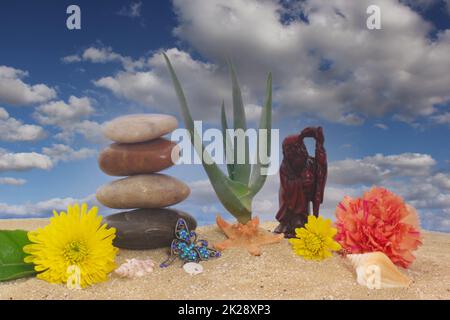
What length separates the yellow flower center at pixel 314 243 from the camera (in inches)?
179

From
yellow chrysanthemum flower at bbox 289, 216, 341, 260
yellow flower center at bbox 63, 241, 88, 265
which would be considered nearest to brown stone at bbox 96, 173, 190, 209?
yellow flower center at bbox 63, 241, 88, 265

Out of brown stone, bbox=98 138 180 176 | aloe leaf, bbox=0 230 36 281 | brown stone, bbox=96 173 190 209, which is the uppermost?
brown stone, bbox=98 138 180 176

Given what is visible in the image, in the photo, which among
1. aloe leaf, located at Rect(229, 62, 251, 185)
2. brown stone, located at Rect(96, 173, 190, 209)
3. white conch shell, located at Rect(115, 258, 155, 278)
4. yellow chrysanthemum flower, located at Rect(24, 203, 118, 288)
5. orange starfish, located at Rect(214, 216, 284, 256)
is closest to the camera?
yellow chrysanthemum flower, located at Rect(24, 203, 118, 288)

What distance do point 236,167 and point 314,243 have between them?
4.22 ft

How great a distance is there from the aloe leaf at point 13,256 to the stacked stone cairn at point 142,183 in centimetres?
110

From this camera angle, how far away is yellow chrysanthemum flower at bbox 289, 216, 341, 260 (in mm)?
4492

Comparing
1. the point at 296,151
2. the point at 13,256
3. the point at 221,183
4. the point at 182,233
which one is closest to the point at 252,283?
the point at 182,233

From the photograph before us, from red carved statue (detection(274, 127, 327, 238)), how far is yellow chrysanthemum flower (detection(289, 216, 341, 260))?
0.47 meters

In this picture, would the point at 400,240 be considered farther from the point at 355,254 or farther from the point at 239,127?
the point at 239,127

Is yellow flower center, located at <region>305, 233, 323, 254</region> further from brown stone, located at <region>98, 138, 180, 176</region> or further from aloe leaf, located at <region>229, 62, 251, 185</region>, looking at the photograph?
brown stone, located at <region>98, 138, 180, 176</region>

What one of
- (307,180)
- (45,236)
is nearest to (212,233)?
(307,180)

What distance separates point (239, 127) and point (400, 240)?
81.8 inches

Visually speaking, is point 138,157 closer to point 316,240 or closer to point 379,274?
point 316,240

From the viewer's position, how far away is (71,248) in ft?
12.8
